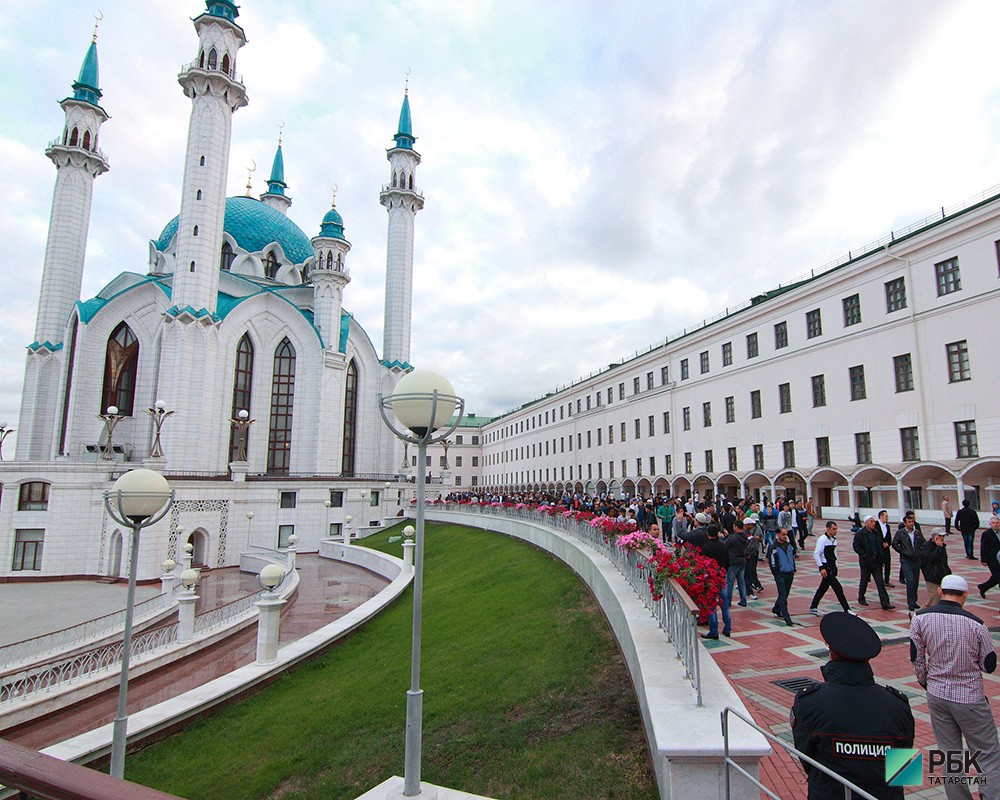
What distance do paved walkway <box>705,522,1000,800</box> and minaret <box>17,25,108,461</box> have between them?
129 feet

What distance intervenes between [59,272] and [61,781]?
144ft

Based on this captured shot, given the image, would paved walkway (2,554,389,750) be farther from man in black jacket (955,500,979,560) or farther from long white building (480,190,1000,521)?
long white building (480,190,1000,521)

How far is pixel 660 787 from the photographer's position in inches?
177

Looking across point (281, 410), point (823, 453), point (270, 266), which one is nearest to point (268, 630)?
point (823, 453)


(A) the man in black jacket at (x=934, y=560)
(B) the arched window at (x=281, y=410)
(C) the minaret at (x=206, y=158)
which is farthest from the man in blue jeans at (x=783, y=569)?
(B) the arched window at (x=281, y=410)

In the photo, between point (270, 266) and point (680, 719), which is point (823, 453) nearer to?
point (680, 719)

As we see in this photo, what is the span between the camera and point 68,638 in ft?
45.5

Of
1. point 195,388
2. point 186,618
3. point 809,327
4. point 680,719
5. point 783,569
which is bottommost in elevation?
point 186,618

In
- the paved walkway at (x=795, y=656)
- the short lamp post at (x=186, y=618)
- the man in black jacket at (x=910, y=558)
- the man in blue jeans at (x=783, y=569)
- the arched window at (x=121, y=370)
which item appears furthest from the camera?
the arched window at (x=121, y=370)

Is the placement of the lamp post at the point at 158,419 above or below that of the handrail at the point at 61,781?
above

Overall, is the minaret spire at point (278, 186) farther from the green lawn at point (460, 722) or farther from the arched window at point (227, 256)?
the green lawn at point (460, 722)

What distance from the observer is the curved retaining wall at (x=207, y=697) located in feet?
26.8

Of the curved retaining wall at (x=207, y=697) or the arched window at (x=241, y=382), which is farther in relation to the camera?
the arched window at (x=241, y=382)

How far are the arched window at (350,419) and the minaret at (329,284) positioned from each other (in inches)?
138
